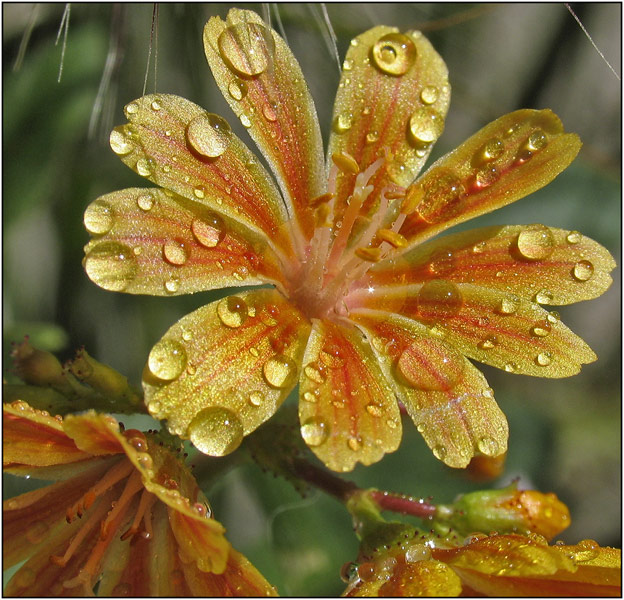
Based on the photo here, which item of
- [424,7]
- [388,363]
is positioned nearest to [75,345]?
[388,363]

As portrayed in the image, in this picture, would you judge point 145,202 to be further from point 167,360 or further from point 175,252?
point 167,360

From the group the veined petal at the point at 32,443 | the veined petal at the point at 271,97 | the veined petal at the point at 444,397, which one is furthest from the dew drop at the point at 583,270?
the veined petal at the point at 32,443

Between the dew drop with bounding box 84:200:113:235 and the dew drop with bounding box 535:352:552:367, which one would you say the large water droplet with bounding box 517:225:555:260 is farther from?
the dew drop with bounding box 84:200:113:235

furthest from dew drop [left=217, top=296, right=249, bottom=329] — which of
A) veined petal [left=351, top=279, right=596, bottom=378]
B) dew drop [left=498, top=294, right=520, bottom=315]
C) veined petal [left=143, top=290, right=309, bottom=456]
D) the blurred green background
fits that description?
the blurred green background

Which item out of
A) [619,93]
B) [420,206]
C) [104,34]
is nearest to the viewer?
[420,206]

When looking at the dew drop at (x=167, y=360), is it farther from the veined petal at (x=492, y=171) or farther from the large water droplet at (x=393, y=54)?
the large water droplet at (x=393, y=54)

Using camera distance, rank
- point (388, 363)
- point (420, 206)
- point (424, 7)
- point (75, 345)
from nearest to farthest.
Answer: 1. point (388, 363)
2. point (420, 206)
3. point (75, 345)
4. point (424, 7)

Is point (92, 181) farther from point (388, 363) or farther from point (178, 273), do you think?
point (388, 363)
